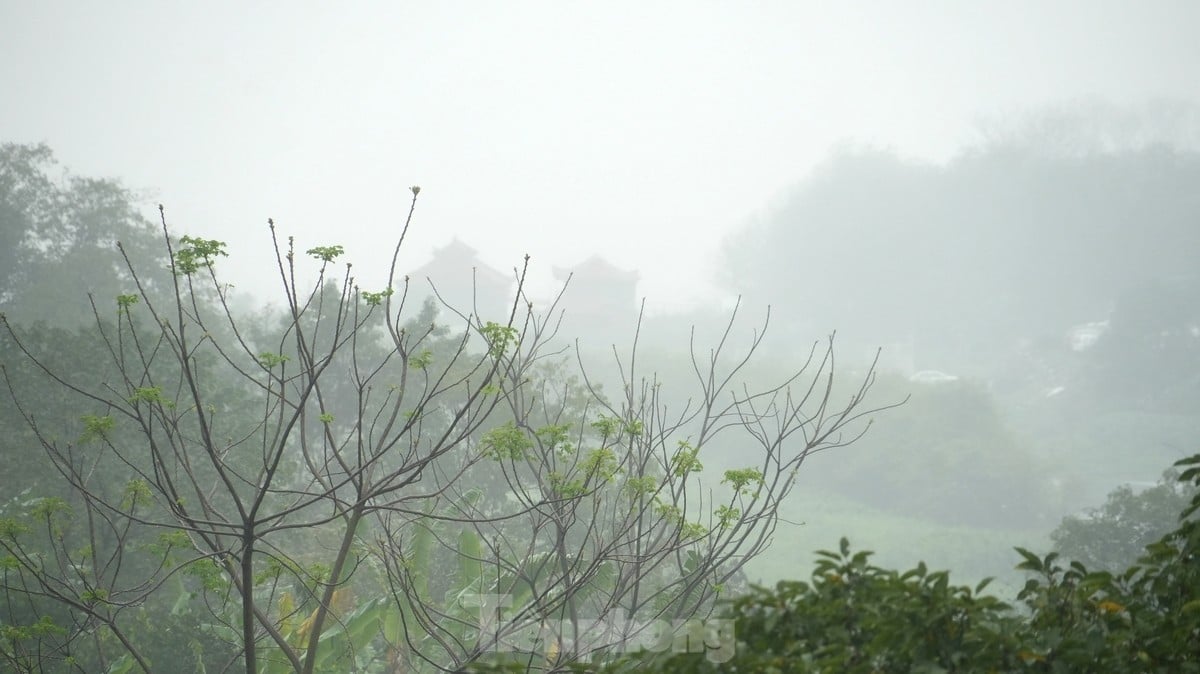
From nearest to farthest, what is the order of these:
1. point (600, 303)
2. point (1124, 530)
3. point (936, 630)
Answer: point (936, 630)
point (1124, 530)
point (600, 303)

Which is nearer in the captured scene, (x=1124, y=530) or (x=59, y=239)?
(x=1124, y=530)

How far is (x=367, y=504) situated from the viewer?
3381 millimetres

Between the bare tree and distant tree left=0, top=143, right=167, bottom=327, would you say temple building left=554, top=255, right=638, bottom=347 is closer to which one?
the bare tree

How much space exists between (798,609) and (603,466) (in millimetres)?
1832

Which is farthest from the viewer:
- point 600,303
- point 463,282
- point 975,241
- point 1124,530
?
point 975,241

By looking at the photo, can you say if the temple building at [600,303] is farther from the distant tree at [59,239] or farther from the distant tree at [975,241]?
the distant tree at [59,239]

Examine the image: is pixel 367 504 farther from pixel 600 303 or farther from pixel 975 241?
pixel 975 241

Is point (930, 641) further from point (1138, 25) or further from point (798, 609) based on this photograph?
point (1138, 25)

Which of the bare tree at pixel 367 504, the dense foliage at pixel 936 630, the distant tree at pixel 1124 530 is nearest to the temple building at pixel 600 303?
the bare tree at pixel 367 504

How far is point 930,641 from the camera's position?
1.32 metres

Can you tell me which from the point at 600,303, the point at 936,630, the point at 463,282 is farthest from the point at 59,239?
the point at 600,303

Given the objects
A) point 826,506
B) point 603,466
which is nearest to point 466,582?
point 603,466

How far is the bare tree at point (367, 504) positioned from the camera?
257 centimetres

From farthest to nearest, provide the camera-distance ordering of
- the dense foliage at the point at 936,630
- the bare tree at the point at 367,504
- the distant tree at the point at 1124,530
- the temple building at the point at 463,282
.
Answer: the temple building at the point at 463,282 → the distant tree at the point at 1124,530 → the bare tree at the point at 367,504 → the dense foliage at the point at 936,630
